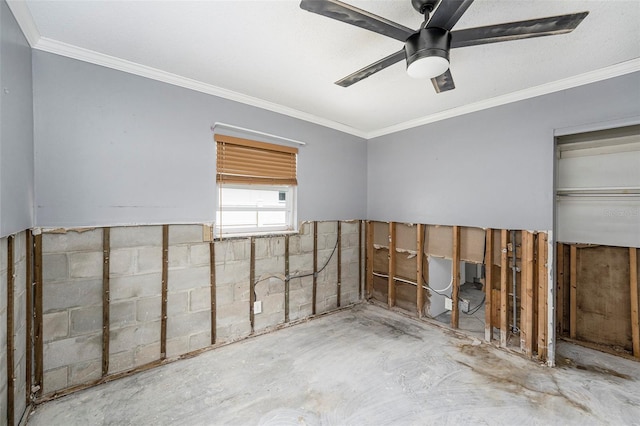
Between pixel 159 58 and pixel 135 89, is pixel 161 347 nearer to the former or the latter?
pixel 135 89

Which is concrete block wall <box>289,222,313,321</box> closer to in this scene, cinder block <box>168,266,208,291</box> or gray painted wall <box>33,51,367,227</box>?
cinder block <box>168,266,208,291</box>

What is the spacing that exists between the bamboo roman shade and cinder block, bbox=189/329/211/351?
1.54 m

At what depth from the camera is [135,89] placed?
2334 mm

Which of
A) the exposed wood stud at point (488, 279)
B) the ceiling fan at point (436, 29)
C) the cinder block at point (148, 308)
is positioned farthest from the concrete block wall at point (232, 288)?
the exposed wood stud at point (488, 279)

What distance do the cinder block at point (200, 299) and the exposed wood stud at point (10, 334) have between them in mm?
1144

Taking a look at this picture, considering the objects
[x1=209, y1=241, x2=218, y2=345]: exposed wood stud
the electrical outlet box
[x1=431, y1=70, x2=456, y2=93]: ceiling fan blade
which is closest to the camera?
[x1=431, y1=70, x2=456, y2=93]: ceiling fan blade

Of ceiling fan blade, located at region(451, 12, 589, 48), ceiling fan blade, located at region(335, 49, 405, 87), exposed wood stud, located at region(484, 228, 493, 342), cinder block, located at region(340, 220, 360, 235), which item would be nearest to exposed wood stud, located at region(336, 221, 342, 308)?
cinder block, located at region(340, 220, 360, 235)

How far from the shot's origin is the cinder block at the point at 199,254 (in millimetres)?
2604

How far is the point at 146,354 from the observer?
Result: 2.38 m

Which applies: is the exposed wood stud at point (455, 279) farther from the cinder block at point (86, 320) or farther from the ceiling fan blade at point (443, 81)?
the cinder block at point (86, 320)

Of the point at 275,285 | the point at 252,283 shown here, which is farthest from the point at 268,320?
the point at 252,283

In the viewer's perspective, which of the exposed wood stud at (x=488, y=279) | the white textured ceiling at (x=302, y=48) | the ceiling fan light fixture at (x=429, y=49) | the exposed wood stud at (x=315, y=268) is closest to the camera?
the ceiling fan light fixture at (x=429, y=49)

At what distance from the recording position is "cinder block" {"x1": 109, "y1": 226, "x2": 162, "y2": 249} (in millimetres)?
2238

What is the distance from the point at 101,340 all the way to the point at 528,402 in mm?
3358
